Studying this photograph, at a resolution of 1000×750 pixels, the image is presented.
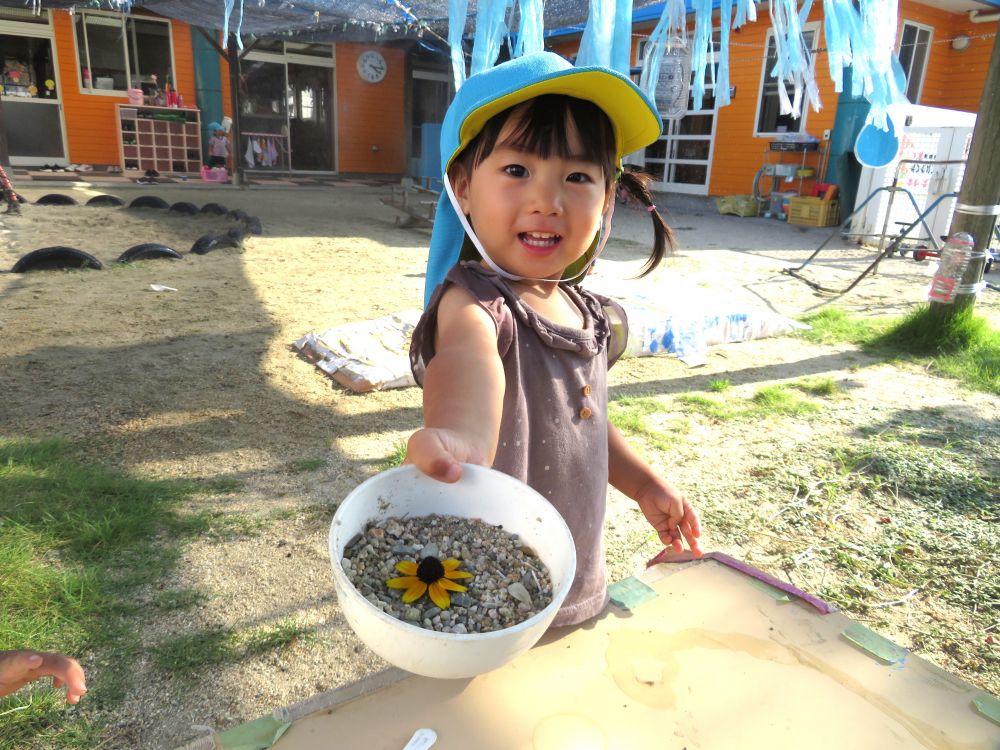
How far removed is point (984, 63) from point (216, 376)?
1276cm

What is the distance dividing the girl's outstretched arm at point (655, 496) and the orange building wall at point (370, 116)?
14726 millimetres

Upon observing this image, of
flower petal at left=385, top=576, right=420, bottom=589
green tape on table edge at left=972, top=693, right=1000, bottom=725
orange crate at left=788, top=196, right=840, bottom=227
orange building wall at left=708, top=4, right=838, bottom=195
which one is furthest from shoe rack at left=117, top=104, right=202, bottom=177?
green tape on table edge at left=972, top=693, right=1000, bottom=725

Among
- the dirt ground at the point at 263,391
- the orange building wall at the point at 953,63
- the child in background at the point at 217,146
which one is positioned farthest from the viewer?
the child in background at the point at 217,146

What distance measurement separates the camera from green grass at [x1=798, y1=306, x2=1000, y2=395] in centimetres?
417

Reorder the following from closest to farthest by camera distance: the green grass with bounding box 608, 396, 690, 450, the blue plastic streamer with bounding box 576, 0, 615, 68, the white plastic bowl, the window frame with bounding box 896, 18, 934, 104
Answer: the white plastic bowl < the blue plastic streamer with bounding box 576, 0, 615, 68 < the green grass with bounding box 608, 396, 690, 450 < the window frame with bounding box 896, 18, 934, 104

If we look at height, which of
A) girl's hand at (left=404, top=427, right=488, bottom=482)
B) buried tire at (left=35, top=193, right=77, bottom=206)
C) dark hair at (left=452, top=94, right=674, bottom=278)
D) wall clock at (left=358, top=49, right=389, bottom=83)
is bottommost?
buried tire at (left=35, top=193, right=77, bottom=206)

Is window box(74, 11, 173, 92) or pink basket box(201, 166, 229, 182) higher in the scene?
window box(74, 11, 173, 92)

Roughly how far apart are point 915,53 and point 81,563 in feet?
43.8

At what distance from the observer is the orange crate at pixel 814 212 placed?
10352mm

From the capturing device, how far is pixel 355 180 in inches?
597

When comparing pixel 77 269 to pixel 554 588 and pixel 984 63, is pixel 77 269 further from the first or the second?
pixel 984 63

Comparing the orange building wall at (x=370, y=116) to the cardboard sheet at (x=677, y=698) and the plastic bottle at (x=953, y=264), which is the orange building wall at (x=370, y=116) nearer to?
the plastic bottle at (x=953, y=264)

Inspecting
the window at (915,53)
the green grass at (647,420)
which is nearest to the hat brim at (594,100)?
the green grass at (647,420)

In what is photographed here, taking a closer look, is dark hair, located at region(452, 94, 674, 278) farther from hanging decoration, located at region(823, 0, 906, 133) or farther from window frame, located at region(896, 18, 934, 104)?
window frame, located at region(896, 18, 934, 104)
